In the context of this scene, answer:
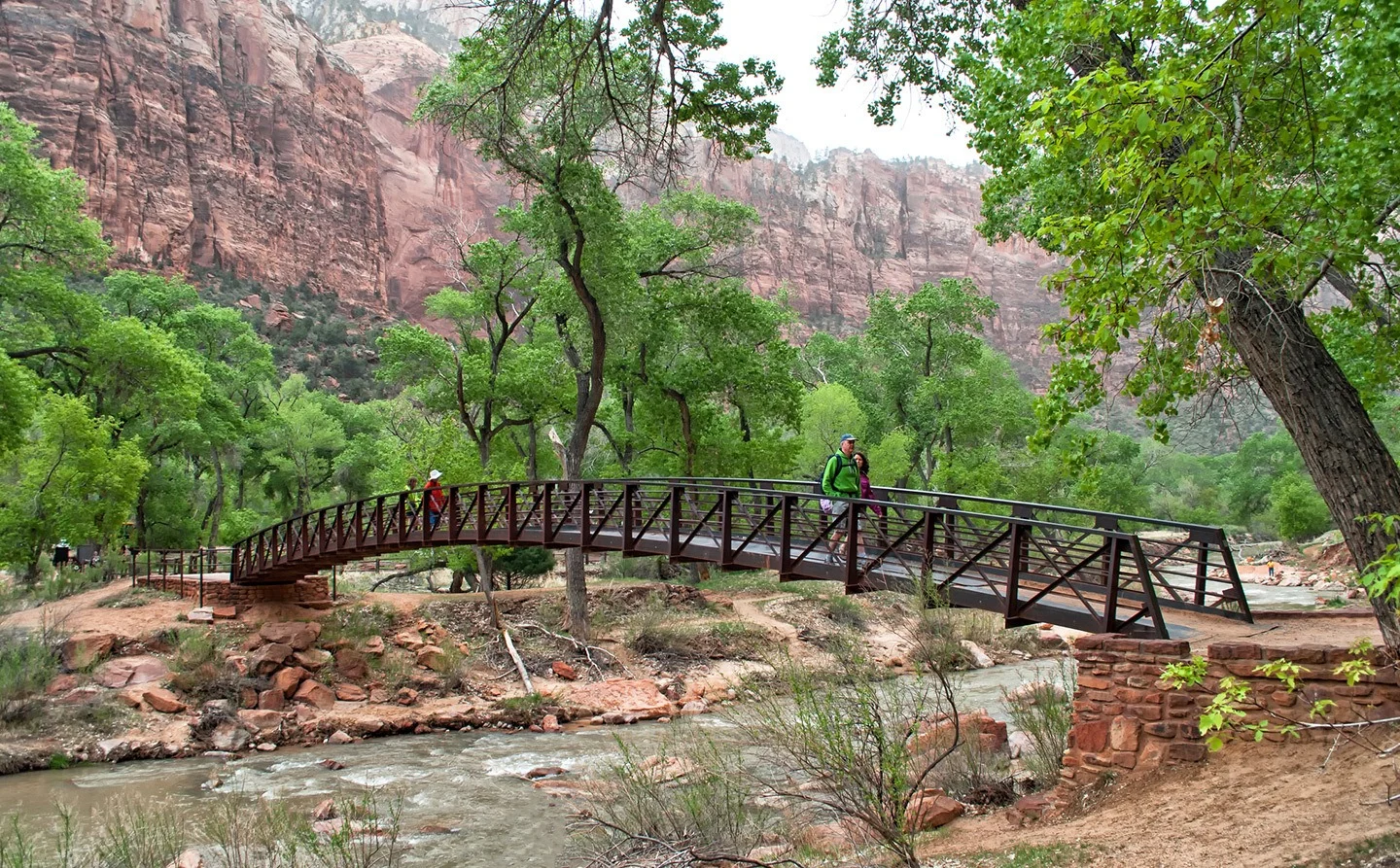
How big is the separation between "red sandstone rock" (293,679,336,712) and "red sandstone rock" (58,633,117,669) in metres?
3.36

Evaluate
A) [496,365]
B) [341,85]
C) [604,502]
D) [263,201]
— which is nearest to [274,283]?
[263,201]

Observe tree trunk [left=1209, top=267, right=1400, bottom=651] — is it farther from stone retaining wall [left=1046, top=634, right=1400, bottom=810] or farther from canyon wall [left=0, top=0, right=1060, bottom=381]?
canyon wall [left=0, top=0, right=1060, bottom=381]

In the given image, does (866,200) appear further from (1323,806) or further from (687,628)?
(1323,806)

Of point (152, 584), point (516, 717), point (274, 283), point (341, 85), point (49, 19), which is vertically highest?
point (341, 85)

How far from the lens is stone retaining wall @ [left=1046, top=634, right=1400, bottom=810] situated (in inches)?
240

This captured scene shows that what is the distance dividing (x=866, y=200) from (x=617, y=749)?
134 m

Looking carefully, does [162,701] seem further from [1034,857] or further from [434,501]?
[1034,857]

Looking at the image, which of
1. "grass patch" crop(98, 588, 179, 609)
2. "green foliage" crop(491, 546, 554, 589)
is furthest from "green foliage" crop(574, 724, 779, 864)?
"green foliage" crop(491, 546, 554, 589)

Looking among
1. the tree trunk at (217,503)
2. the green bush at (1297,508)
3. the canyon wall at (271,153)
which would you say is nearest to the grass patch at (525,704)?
the tree trunk at (217,503)

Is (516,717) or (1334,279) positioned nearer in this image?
(1334,279)

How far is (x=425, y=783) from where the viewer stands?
12.5m

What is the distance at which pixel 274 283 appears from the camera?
71062 millimetres

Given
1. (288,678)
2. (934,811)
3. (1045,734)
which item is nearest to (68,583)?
(288,678)

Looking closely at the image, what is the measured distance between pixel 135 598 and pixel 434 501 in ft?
24.7
